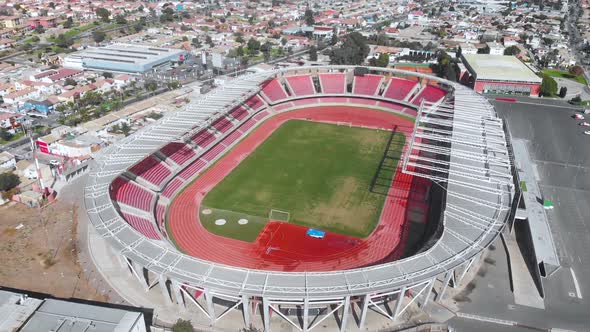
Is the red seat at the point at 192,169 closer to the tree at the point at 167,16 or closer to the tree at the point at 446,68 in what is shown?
the tree at the point at 446,68

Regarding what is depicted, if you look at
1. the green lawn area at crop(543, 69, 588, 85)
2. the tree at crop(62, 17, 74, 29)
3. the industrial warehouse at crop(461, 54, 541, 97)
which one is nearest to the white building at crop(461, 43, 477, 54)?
the green lawn area at crop(543, 69, 588, 85)

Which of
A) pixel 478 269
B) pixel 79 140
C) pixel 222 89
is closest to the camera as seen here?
pixel 478 269

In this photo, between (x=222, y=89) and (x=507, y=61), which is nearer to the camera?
(x=222, y=89)

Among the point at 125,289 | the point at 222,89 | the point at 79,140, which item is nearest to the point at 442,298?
the point at 125,289

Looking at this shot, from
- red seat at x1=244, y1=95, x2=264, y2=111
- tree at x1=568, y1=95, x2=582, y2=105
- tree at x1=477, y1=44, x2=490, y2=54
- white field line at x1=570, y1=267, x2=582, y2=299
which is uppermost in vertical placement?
tree at x1=477, y1=44, x2=490, y2=54

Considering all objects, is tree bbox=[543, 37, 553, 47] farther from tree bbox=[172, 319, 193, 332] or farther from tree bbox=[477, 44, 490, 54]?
tree bbox=[172, 319, 193, 332]

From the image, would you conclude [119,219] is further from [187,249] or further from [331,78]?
[331,78]

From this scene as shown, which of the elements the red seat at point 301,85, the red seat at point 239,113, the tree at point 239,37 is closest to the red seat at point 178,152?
the red seat at point 239,113

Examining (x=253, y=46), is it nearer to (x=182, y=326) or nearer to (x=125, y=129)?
(x=125, y=129)
